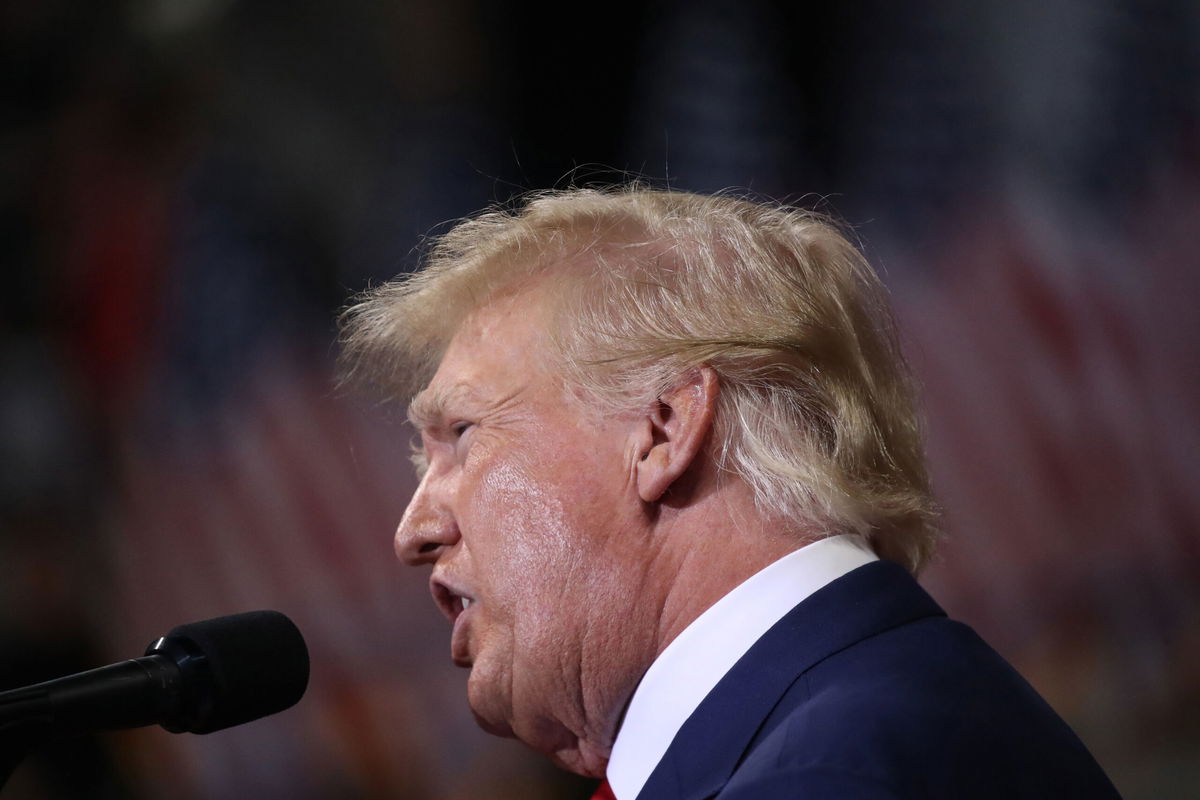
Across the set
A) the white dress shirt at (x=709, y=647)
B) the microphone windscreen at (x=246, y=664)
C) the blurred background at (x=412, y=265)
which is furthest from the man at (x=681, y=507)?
the blurred background at (x=412, y=265)

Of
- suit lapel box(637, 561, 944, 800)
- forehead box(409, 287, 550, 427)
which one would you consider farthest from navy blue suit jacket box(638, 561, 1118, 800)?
forehead box(409, 287, 550, 427)

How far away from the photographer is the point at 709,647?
4.09 ft

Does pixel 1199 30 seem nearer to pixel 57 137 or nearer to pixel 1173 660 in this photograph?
pixel 1173 660

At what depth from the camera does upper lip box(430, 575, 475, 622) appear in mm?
1398

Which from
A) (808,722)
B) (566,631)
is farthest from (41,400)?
(808,722)

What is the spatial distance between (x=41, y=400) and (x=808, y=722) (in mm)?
1867

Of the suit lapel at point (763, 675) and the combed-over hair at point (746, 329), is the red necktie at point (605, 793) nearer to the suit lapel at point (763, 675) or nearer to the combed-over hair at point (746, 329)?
the suit lapel at point (763, 675)

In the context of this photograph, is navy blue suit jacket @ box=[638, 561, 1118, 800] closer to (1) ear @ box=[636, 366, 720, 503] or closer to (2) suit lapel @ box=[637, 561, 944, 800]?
(2) suit lapel @ box=[637, 561, 944, 800]

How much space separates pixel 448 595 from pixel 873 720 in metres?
0.62

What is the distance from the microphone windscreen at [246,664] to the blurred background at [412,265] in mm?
1288

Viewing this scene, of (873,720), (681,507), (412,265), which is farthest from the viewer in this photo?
(412,265)

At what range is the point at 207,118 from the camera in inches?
97.1

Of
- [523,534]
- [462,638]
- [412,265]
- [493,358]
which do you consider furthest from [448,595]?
[412,265]

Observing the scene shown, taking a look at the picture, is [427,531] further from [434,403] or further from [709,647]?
[709,647]
